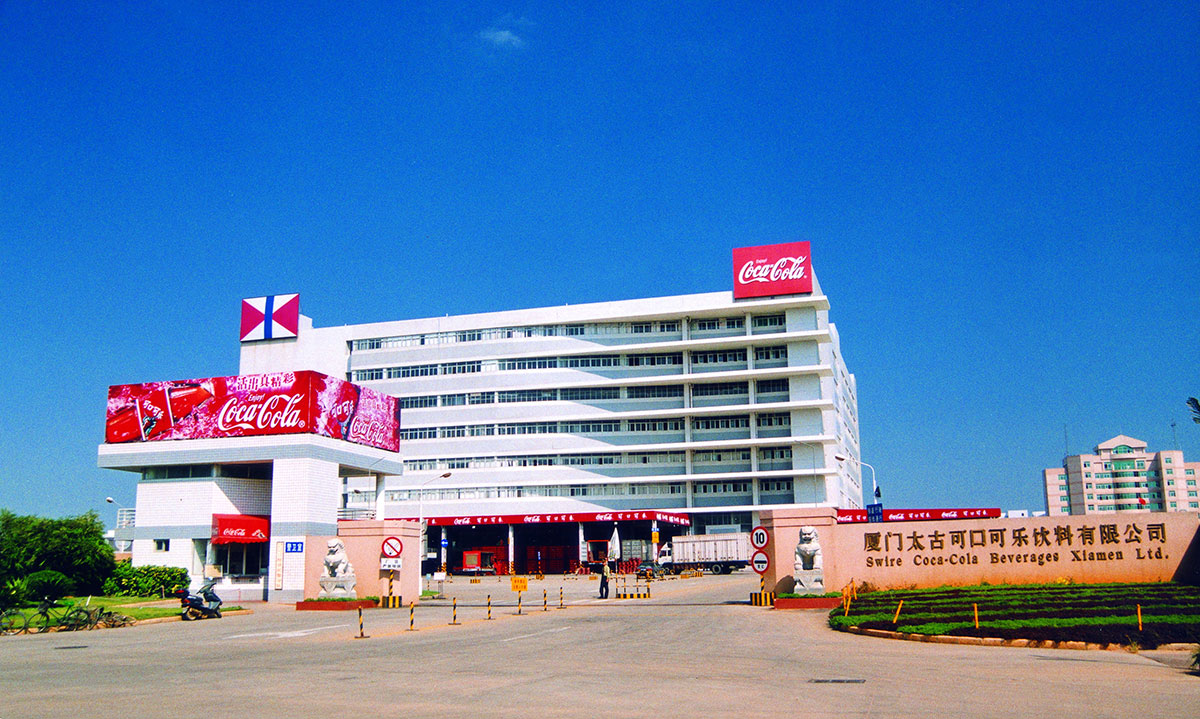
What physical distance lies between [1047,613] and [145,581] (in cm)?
4272

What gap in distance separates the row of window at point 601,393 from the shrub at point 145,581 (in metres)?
48.1

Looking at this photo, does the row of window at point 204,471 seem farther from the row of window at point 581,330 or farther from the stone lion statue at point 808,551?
the row of window at point 581,330

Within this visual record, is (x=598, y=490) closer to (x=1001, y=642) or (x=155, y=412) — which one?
(x=155, y=412)

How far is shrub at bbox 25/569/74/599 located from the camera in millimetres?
43906

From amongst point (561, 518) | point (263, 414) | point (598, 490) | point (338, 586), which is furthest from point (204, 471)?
point (598, 490)

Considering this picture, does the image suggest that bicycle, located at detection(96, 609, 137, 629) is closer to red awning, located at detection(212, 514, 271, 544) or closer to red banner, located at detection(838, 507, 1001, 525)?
red awning, located at detection(212, 514, 271, 544)

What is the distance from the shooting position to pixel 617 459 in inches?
3644

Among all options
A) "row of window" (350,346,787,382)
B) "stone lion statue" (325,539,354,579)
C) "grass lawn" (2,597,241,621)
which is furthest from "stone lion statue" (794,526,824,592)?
"row of window" (350,346,787,382)

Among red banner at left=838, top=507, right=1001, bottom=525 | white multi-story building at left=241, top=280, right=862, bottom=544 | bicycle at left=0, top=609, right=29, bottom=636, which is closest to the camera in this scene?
bicycle at left=0, top=609, right=29, bottom=636

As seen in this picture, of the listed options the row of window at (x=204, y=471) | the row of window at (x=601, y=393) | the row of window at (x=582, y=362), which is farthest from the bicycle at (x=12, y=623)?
Answer: the row of window at (x=582, y=362)

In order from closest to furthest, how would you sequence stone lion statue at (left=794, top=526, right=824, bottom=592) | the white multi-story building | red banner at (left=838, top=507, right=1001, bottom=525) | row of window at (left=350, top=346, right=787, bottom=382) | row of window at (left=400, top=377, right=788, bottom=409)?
stone lion statue at (left=794, top=526, right=824, bottom=592) → red banner at (left=838, top=507, right=1001, bottom=525) → the white multi-story building → row of window at (left=400, top=377, right=788, bottom=409) → row of window at (left=350, top=346, right=787, bottom=382)

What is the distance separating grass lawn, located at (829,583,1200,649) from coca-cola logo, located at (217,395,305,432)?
102 feet

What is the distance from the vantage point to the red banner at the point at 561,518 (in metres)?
83.4

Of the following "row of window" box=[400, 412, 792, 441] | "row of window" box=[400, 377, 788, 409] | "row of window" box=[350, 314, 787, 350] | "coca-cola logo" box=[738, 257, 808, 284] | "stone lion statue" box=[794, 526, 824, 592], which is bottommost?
"stone lion statue" box=[794, 526, 824, 592]
